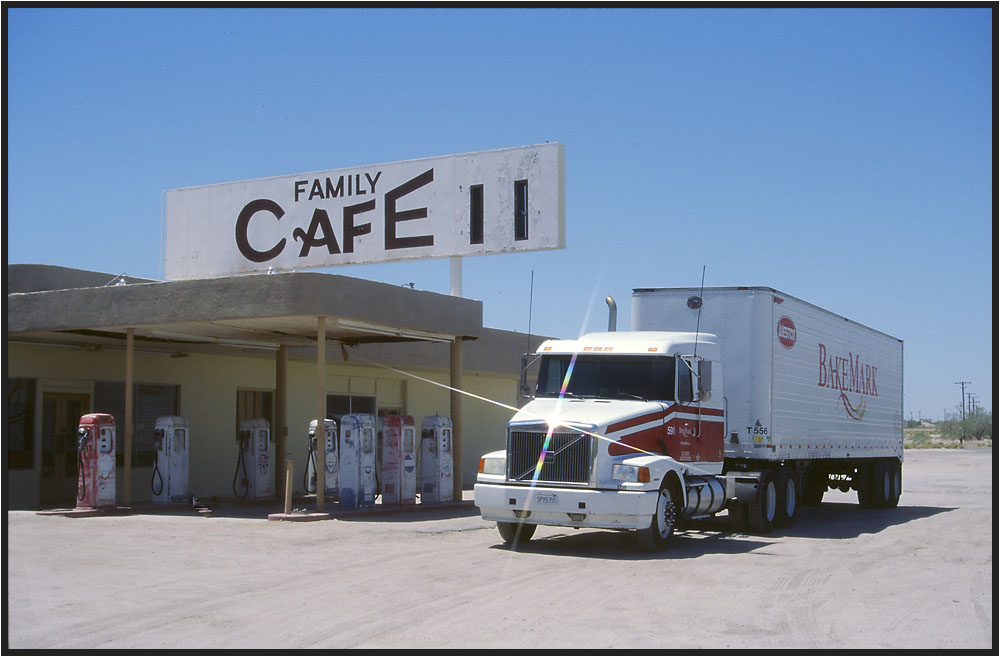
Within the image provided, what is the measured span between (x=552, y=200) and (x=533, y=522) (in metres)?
10.9

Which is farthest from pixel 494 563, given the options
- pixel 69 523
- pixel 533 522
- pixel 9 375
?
pixel 9 375

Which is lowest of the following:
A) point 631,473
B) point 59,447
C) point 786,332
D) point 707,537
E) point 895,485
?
point 707,537

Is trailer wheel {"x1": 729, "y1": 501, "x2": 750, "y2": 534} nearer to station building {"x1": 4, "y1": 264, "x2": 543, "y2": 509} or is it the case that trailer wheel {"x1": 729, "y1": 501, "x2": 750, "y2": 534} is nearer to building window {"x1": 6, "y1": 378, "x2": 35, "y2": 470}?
station building {"x1": 4, "y1": 264, "x2": 543, "y2": 509}

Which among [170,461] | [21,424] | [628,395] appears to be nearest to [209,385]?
[170,461]

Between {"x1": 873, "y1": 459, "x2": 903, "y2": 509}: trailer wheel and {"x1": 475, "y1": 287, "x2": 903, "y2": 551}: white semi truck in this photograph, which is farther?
{"x1": 873, "y1": 459, "x2": 903, "y2": 509}: trailer wheel

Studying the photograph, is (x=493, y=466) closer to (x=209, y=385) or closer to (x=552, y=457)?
(x=552, y=457)

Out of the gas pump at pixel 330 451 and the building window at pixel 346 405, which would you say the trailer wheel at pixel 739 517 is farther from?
the building window at pixel 346 405

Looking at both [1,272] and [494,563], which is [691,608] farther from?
[1,272]

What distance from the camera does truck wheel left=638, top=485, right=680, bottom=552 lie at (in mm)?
13969

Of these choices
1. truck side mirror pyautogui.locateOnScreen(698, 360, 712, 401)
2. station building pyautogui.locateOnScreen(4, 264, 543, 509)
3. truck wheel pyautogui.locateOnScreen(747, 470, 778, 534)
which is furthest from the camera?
station building pyautogui.locateOnScreen(4, 264, 543, 509)

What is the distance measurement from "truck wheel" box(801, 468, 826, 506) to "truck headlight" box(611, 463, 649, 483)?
364 inches

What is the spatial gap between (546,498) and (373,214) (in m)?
13.1

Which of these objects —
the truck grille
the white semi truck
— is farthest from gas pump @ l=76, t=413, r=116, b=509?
the truck grille

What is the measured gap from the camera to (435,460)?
21.1 m
